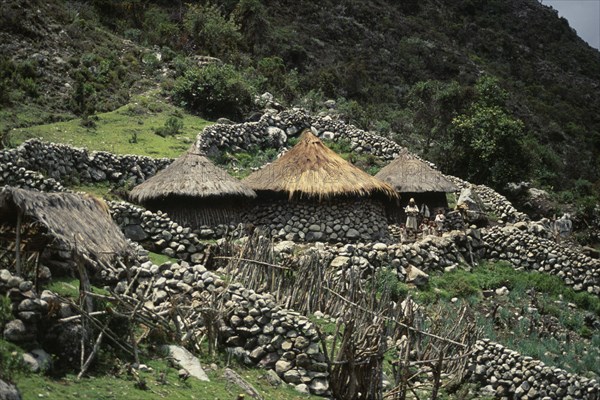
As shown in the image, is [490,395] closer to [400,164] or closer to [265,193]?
[265,193]

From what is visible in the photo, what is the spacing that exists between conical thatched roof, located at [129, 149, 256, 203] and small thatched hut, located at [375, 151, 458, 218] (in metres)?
5.90

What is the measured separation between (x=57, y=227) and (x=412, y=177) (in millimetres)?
15290

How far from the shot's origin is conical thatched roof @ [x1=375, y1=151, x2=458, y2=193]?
75.5 feet

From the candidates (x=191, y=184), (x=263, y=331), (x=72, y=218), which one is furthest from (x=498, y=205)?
(x=72, y=218)

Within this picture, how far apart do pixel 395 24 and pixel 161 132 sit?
4193 cm

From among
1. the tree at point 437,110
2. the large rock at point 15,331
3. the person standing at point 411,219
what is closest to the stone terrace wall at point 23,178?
the large rock at point 15,331

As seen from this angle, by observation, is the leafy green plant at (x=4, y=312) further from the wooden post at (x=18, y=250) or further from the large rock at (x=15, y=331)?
the wooden post at (x=18, y=250)

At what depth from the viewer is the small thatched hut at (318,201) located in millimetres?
19453

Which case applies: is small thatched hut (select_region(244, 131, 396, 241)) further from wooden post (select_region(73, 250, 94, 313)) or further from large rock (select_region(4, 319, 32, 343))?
large rock (select_region(4, 319, 32, 343))

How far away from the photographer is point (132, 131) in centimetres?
2511

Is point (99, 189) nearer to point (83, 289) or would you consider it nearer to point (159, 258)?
point (159, 258)

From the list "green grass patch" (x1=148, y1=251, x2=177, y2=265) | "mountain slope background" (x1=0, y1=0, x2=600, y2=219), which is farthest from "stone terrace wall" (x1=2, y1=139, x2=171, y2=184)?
"green grass patch" (x1=148, y1=251, x2=177, y2=265)

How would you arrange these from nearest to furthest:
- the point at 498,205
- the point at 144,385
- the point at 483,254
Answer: the point at 144,385, the point at 483,254, the point at 498,205

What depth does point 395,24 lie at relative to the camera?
207ft
